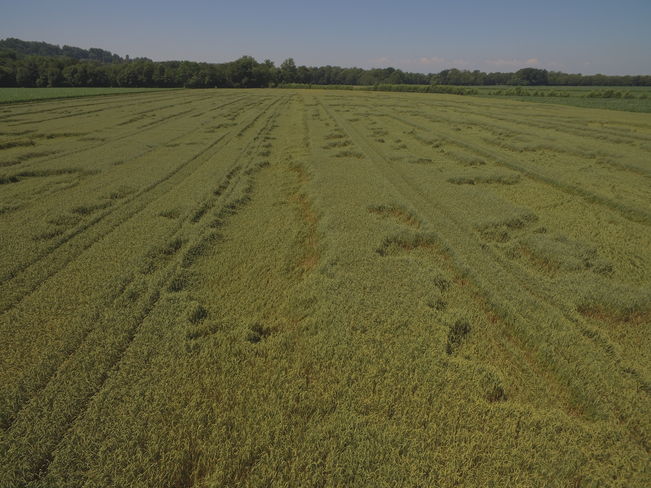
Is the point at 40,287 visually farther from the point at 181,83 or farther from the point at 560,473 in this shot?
the point at 181,83

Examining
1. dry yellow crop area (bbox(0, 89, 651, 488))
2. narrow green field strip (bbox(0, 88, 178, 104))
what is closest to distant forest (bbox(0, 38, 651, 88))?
narrow green field strip (bbox(0, 88, 178, 104))

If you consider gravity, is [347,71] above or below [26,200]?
above

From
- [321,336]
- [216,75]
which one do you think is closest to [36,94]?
[216,75]

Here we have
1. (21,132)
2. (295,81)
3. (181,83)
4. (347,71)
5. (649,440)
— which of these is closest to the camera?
(649,440)

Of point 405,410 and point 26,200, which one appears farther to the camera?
point 26,200

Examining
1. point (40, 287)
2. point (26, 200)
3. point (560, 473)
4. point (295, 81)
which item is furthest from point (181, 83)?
point (560, 473)

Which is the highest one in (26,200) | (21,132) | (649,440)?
(21,132)
